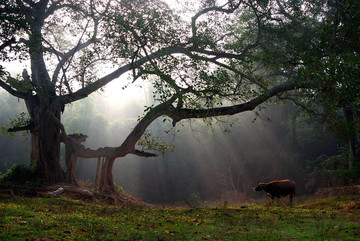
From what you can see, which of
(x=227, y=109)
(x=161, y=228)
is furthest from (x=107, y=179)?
(x=161, y=228)

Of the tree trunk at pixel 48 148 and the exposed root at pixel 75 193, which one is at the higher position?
the tree trunk at pixel 48 148

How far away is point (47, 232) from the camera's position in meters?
4.86

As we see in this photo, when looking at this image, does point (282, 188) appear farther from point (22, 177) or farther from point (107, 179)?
point (22, 177)

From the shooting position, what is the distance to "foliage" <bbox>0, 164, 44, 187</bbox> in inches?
472

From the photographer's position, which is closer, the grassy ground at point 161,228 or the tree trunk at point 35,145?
the grassy ground at point 161,228

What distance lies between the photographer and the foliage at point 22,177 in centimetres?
1200

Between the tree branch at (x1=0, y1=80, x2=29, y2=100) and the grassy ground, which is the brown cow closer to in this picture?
the grassy ground

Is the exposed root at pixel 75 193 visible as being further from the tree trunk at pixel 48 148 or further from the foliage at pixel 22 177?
the tree trunk at pixel 48 148

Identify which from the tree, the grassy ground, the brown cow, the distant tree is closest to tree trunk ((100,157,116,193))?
the tree

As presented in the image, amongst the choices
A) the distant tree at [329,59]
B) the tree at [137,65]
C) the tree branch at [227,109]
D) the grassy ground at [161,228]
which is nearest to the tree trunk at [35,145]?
the tree at [137,65]

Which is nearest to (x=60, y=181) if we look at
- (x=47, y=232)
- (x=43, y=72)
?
(x=43, y=72)

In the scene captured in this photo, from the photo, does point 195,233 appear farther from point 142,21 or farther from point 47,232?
point 142,21

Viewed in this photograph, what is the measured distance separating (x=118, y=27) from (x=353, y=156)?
14.9m

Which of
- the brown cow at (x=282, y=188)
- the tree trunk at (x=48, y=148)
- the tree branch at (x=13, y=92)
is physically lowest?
the brown cow at (x=282, y=188)
